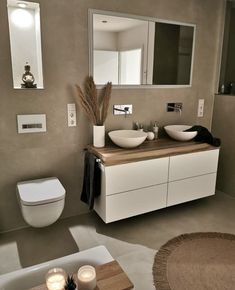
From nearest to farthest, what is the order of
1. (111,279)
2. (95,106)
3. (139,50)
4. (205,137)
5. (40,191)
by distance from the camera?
(111,279), (40,191), (95,106), (139,50), (205,137)

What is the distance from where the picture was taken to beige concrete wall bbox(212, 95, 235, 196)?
3.17m

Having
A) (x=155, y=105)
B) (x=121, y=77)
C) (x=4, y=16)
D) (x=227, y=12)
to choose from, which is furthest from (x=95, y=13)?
(x=227, y=12)

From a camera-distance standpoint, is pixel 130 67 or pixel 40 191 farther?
pixel 130 67

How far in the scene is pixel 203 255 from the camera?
2.18 metres

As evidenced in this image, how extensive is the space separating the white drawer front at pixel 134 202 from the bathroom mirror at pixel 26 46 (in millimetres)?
1284

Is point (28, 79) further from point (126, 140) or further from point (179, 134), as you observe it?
point (179, 134)

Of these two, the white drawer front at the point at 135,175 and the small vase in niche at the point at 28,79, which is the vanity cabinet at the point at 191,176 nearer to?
the white drawer front at the point at 135,175

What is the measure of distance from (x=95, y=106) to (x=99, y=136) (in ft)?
0.96

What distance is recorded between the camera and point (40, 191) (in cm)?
221

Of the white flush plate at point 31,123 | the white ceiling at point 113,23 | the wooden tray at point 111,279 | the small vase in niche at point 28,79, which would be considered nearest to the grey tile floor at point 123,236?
the wooden tray at point 111,279

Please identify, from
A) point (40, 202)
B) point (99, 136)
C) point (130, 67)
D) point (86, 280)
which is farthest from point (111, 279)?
point (130, 67)

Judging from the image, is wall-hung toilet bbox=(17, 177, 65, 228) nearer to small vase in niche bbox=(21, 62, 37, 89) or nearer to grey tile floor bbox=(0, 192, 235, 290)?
grey tile floor bbox=(0, 192, 235, 290)

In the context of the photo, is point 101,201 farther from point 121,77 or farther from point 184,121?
point 184,121

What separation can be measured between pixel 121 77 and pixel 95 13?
2.12 feet
